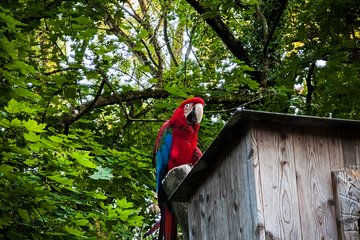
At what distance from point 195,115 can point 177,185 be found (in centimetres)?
124

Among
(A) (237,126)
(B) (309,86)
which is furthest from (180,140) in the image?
(B) (309,86)

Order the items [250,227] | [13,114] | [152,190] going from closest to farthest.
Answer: [250,227], [13,114], [152,190]

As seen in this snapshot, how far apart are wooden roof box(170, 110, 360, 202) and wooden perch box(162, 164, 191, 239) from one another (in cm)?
20

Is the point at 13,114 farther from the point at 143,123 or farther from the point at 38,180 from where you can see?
the point at 143,123

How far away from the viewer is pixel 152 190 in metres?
6.28

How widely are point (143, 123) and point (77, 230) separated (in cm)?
269

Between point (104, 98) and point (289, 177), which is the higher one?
point (104, 98)

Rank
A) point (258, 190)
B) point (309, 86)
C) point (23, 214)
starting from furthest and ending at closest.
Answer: point (309, 86), point (23, 214), point (258, 190)

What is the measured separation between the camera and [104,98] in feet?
21.3

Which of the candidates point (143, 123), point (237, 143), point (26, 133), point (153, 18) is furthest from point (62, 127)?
point (153, 18)

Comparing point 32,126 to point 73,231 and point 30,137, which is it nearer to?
point 30,137

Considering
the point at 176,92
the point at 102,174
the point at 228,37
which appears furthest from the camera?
the point at 228,37

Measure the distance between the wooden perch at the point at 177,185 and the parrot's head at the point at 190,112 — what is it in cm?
114

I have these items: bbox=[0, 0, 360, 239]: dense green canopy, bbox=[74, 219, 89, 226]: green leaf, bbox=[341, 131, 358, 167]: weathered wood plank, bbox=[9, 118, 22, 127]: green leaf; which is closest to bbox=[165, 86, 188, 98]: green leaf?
bbox=[0, 0, 360, 239]: dense green canopy
